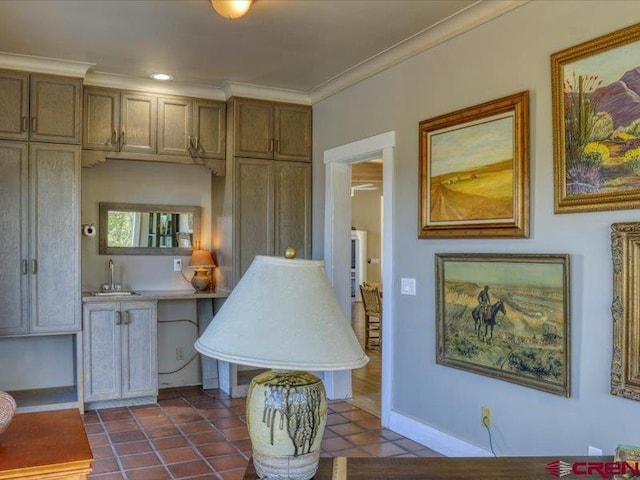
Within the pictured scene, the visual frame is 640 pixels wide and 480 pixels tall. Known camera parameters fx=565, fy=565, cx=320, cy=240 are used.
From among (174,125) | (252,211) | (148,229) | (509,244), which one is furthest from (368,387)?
(174,125)

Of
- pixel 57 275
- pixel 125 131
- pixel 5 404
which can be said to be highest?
pixel 125 131

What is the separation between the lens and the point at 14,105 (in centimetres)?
430

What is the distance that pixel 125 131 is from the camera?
476 cm

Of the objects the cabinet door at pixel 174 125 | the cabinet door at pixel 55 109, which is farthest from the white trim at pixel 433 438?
the cabinet door at pixel 55 109

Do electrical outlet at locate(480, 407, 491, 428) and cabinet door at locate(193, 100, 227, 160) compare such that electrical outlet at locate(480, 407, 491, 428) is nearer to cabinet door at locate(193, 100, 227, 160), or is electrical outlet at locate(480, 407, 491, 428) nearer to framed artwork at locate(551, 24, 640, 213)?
framed artwork at locate(551, 24, 640, 213)

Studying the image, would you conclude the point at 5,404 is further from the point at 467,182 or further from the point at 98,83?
the point at 98,83

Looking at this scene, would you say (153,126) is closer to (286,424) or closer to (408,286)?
(408,286)

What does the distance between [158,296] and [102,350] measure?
23.8 inches

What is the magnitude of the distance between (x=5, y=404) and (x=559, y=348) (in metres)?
2.43

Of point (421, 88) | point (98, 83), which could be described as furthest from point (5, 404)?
point (98, 83)

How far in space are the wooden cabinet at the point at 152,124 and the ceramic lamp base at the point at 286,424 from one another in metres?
3.83

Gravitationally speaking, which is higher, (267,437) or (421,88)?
(421,88)

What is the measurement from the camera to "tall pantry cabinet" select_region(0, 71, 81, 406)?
4.27 metres

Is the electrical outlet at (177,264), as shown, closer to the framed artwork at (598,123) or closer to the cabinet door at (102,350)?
the cabinet door at (102,350)
